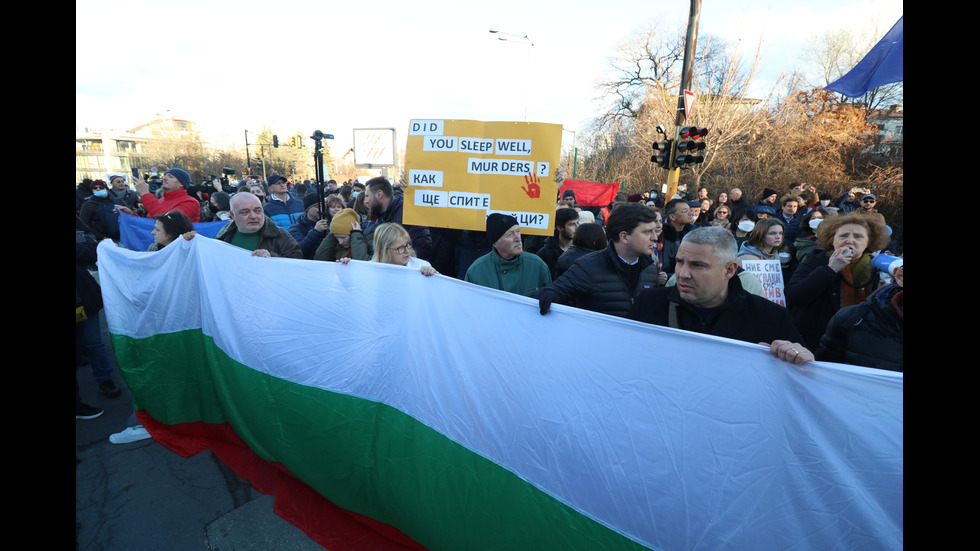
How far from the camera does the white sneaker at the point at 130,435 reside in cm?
342

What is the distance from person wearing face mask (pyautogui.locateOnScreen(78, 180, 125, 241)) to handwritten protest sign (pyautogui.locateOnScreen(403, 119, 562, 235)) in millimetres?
7062

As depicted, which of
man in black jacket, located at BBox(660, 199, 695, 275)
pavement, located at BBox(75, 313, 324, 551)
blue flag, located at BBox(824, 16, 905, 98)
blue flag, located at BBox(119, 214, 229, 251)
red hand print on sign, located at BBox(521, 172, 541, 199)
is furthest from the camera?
blue flag, located at BBox(119, 214, 229, 251)

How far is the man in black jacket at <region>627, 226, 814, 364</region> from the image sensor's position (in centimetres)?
187

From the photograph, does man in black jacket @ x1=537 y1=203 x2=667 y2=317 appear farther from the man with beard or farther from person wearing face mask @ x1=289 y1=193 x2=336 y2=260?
person wearing face mask @ x1=289 y1=193 x2=336 y2=260

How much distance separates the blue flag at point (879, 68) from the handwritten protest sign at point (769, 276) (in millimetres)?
2597

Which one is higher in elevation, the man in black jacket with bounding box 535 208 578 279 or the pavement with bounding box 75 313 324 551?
the man in black jacket with bounding box 535 208 578 279

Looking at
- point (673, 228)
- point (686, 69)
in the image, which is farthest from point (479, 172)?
point (686, 69)

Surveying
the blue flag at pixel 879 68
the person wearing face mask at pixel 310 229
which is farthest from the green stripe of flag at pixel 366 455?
the blue flag at pixel 879 68

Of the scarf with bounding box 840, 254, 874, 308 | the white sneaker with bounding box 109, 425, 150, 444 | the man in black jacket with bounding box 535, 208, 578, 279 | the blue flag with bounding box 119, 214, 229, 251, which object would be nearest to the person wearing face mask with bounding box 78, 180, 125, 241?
the blue flag with bounding box 119, 214, 229, 251

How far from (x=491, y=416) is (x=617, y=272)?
4.15 ft

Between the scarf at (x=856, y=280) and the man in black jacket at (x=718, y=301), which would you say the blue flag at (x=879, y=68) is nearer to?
the scarf at (x=856, y=280)

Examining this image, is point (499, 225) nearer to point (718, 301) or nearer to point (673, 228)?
point (718, 301)
